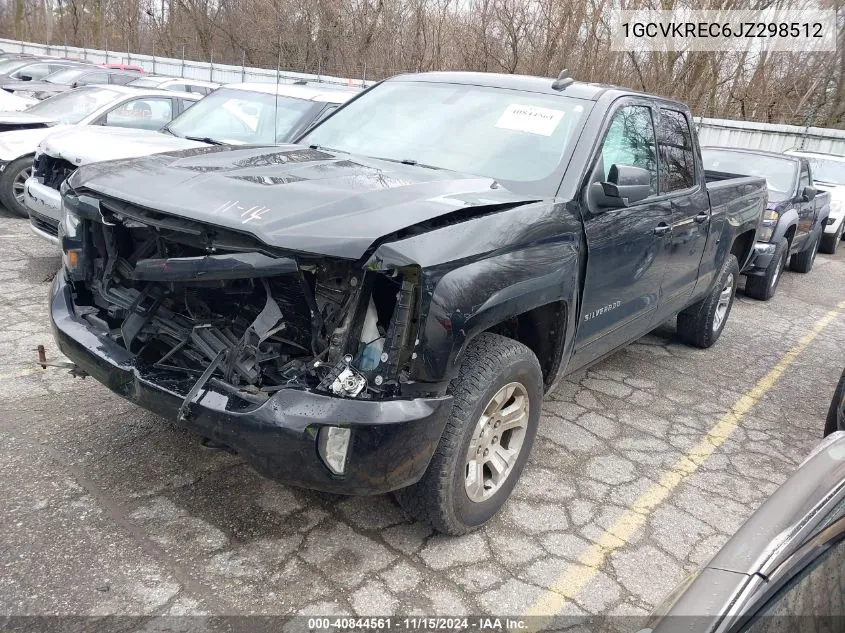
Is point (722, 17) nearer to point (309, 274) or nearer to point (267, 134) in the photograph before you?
point (267, 134)

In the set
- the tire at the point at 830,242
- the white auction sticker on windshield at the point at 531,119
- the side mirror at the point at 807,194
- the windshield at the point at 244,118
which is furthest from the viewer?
the tire at the point at 830,242

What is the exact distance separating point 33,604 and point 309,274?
58.4 inches

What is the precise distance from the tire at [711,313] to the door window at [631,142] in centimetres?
175

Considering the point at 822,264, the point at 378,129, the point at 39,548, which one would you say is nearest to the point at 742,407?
the point at 378,129

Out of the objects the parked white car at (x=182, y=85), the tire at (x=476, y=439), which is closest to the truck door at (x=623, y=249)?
the tire at (x=476, y=439)

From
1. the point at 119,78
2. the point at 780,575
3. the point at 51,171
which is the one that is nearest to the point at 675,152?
the point at 780,575

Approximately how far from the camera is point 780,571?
4.94ft

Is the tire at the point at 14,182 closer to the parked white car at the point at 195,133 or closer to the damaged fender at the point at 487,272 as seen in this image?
the parked white car at the point at 195,133

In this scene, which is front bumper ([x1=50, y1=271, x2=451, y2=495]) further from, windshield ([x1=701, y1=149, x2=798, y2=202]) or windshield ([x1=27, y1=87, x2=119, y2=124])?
windshield ([x1=701, y1=149, x2=798, y2=202])

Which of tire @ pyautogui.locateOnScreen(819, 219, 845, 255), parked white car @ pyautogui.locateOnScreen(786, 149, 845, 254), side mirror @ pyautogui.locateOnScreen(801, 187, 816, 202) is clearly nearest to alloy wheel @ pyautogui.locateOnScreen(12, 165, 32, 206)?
side mirror @ pyautogui.locateOnScreen(801, 187, 816, 202)

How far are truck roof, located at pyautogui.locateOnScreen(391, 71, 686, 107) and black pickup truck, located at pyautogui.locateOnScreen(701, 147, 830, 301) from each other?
3.28m

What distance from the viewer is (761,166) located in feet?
29.4

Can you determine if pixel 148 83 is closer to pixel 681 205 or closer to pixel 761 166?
pixel 761 166

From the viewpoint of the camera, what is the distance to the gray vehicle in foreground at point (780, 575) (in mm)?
1386
